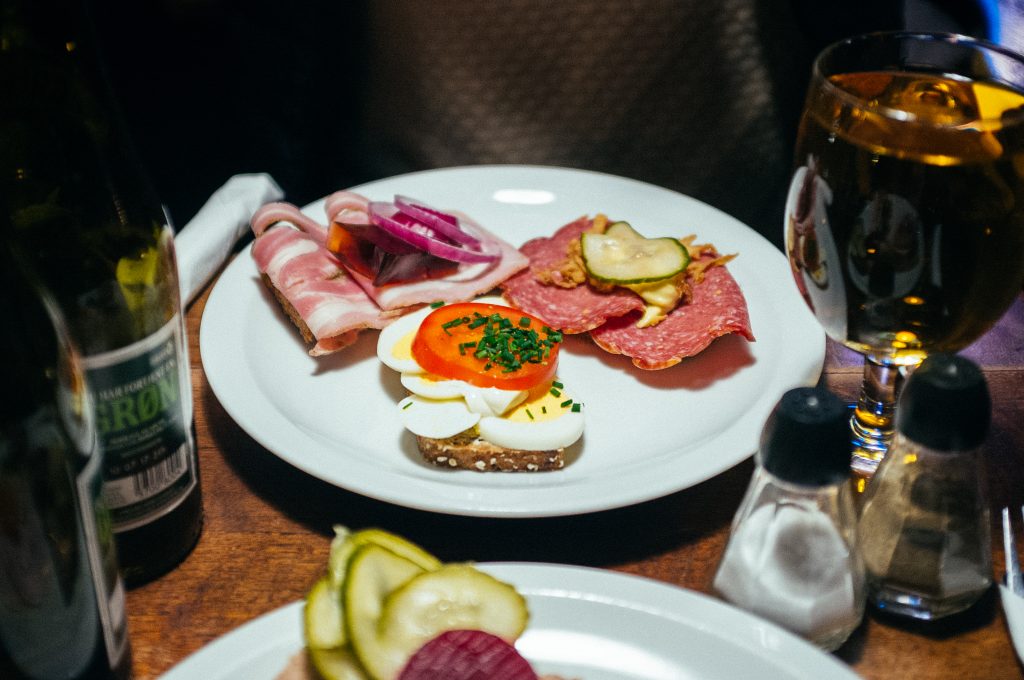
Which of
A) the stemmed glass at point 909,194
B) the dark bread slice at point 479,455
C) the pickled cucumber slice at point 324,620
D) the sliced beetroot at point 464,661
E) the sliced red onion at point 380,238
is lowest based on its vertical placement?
the dark bread slice at point 479,455

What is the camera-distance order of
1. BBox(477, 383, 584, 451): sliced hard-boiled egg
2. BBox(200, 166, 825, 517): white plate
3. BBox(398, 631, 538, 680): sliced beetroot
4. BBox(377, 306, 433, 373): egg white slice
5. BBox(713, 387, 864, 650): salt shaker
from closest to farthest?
1. BBox(398, 631, 538, 680): sliced beetroot
2. BBox(713, 387, 864, 650): salt shaker
3. BBox(200, 166, 825, 517): white plate
4. BBox(477, 383, 584, 451): sliced hard-boiled egg
5. BBox(377, 306, 433, 373): egg white slice

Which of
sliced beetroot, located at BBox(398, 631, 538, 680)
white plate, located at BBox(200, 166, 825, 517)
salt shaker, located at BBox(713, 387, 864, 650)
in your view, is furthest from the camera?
white plate, located at BBox(200, 166, 825, 517)

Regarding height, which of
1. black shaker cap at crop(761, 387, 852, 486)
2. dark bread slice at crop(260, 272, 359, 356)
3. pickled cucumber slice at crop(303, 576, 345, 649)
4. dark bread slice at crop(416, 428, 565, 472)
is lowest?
dark bread slice at crop(260, 272, 359, 356)

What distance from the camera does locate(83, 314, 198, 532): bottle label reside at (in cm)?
77

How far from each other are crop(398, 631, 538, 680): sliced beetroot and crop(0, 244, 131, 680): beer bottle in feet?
→ 0.81

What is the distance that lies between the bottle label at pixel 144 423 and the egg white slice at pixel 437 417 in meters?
0.25

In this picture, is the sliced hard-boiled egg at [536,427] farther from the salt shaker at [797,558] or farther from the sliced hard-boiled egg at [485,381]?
the salt shaker at [797,558]

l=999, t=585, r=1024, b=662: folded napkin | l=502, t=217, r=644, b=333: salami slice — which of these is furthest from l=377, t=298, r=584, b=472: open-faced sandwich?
l=999, t=585, r=1024, b=662: folded napkin

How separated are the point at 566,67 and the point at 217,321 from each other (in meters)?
1.08

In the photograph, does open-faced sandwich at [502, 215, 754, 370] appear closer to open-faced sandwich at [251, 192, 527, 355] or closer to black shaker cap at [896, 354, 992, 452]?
open-faced sandwich at [251, 192, 527, 355]

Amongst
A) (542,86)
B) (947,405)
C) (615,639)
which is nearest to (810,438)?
(947,405)

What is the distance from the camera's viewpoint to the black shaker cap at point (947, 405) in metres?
0.71

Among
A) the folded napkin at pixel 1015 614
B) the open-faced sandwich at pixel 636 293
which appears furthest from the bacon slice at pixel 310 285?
the folded napkin at pixel 1015 614

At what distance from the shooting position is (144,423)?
0.80m
